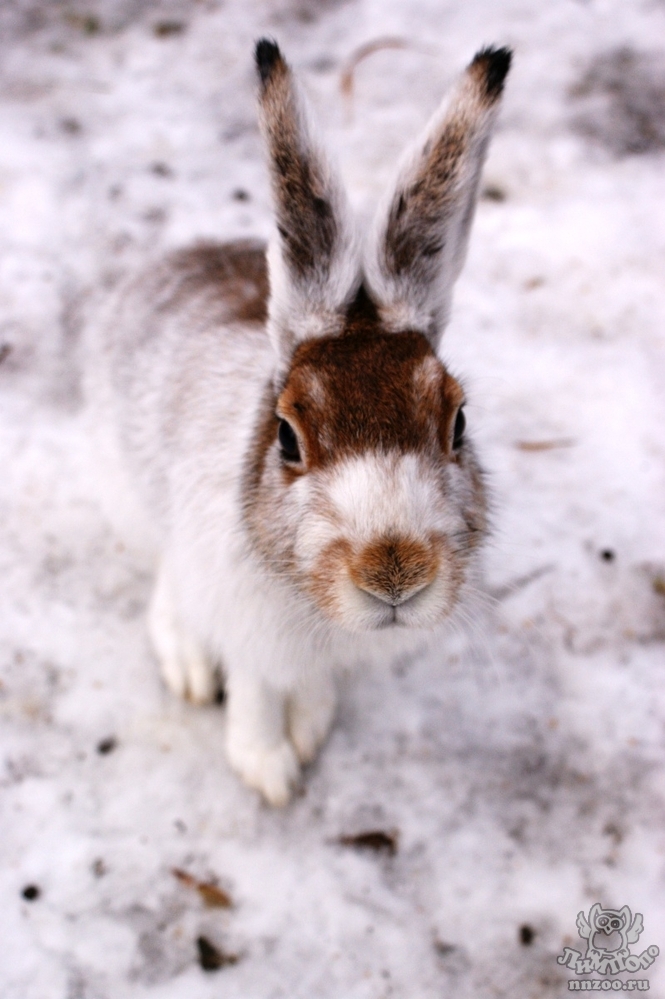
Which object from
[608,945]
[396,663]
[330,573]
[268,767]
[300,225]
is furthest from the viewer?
[396,663]

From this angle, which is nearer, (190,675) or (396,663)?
(190,675)

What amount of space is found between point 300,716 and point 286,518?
1.31 meters

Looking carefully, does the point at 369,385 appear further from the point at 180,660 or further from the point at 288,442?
the point at 180,660

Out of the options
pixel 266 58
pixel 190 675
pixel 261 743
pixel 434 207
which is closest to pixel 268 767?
pixel 261 743

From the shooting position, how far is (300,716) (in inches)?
133

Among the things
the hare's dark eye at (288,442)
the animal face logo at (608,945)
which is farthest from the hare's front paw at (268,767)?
the hare's dark eye at (288,442)

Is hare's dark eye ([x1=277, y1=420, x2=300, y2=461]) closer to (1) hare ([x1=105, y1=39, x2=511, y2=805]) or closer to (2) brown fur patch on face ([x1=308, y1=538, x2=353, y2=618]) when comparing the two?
(1) hare ([x1=105, y1=39, x2=511, y2=805])

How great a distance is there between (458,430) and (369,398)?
1.29ft

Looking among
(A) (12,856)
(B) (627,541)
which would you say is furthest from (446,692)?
(A) (12,856)

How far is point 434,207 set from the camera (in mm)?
2441

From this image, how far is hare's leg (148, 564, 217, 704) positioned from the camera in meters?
3.45

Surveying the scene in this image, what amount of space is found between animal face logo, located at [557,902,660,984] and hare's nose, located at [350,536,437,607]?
180 centimetres

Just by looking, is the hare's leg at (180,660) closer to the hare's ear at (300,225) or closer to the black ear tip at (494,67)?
the hare's ear at (300,225)

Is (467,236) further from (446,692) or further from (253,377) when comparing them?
(446,692)
